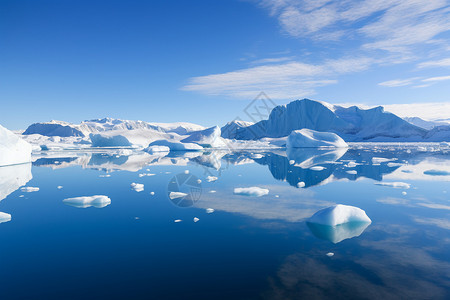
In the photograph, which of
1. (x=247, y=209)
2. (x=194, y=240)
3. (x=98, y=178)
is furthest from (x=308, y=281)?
(x=98, y=178)

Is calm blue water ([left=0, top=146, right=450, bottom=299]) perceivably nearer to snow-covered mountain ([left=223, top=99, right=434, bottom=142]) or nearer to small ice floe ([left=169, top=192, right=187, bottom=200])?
small ice floe ([left=169, top=192, right=187, bottom=200])

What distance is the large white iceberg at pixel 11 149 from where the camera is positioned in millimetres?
12773

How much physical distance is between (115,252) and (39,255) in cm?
87

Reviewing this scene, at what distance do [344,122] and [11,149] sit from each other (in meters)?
55.8

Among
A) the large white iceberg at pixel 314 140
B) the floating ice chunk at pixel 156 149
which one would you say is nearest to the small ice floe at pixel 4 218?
the floating ice chunk at pixel 156 149

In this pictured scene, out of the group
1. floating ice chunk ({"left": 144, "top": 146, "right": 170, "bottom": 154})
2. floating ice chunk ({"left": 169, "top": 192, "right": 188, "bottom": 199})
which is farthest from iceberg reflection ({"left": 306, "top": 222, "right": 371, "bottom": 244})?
floating ice chunk ({"left": 144, "top": 146, "right": 170, "bottom": 154})

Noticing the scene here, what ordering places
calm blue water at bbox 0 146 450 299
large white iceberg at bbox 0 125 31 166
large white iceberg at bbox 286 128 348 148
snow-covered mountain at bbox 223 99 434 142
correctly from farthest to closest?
snow-covered mountain at bbox 223 99 434 142
large white iceberg at bbox 286 128 348 148
large white iceberg at bbox 0 125 31 166
calm blue water at bbox 0 146 450 299

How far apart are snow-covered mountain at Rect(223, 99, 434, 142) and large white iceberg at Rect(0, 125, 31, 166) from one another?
136 feet

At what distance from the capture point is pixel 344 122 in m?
57.0

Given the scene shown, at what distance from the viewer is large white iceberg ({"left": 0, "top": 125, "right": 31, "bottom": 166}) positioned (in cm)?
1277

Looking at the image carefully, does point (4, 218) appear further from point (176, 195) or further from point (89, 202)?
point (176, 195)

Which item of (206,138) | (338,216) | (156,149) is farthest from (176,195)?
(206,138)

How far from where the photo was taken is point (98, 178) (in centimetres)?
923

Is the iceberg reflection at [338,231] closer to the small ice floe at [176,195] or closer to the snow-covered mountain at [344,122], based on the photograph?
the small ice floe at [176,195]
